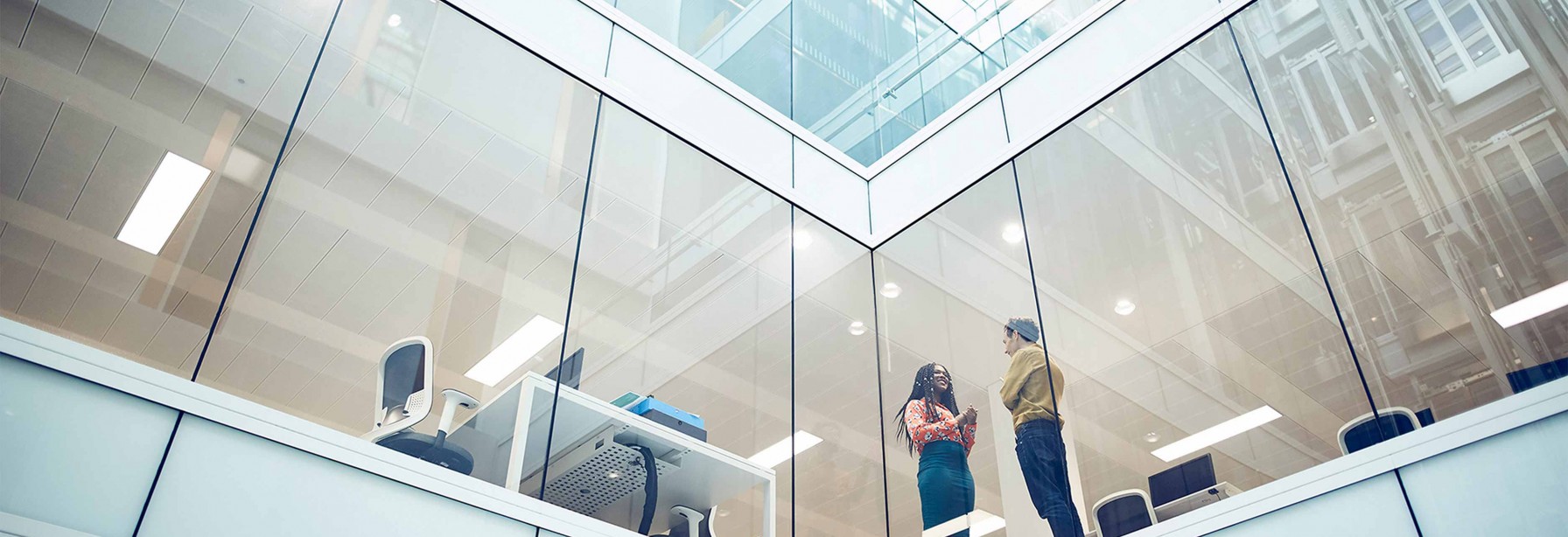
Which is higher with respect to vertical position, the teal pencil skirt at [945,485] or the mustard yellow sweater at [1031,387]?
the mustard yellow sweater at [1031,387]

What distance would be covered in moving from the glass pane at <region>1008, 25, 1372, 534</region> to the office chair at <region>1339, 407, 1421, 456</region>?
0.03 meters

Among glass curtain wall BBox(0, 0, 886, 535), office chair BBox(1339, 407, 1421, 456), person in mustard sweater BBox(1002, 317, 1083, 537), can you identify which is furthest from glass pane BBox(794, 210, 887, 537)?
office chair BBox(1339, 407, 1421, 456)

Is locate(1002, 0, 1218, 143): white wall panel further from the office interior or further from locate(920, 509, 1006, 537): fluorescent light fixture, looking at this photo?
locate(920, 509, 1006, 537): fluorescent light fixture

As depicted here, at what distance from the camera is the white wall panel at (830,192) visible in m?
5.34

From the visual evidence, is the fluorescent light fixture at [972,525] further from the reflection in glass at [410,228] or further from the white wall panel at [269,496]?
the white wall panel at [269,496]

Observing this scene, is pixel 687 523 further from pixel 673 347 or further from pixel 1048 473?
pixel 1048 473

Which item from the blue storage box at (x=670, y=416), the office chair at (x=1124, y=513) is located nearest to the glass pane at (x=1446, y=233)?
the office chair at (x=1124, y=513)

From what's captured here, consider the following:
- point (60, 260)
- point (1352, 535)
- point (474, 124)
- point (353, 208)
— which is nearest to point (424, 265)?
point (353, 208)

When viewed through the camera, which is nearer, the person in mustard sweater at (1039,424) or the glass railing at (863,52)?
the person in mustard sweater at (1039,424)

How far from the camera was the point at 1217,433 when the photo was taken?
3385 millimetres

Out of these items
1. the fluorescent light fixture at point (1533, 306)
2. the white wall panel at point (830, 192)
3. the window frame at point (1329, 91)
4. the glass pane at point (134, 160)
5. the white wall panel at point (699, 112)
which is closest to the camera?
the glass pane at point (134, 160)

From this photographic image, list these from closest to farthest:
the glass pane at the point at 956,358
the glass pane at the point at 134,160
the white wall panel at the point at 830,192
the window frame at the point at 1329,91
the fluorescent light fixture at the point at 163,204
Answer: the glass pane at the point at 134,160
the fluorescent light fixture at the point at 163,204
the window frame at the point at 1329,91
the glass pane at the point at 956,358
the white wall panel at the point at 830,192

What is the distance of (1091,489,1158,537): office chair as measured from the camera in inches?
133

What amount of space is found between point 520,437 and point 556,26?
6.90 ft
